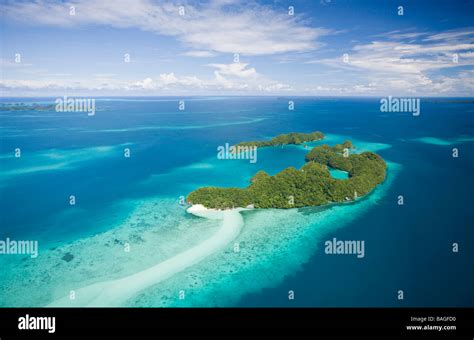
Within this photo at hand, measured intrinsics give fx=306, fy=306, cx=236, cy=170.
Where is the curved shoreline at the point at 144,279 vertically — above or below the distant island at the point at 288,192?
below

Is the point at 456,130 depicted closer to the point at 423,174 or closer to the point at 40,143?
the point at 423,174

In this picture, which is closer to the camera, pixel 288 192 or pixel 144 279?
pixel 144 279

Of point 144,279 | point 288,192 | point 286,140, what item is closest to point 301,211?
point 288,192

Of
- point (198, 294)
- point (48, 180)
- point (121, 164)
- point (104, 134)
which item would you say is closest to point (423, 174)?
point (198, 294)

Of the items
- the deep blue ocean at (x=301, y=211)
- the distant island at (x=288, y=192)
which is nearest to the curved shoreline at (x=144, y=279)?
the deep blue ocean at (x=301, y=211)

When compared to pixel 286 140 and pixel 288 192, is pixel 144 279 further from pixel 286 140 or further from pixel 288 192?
pixel 286 140

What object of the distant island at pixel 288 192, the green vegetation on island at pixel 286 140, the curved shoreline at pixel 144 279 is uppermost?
the green vegetation on island at pixel 286 140

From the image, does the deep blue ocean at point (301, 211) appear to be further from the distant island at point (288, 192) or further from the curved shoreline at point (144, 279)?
the curved shoreline at point (144, 279)

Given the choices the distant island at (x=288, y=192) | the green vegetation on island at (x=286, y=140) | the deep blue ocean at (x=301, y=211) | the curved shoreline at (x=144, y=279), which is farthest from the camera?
the green vegetation on island at (x=286, y=140)

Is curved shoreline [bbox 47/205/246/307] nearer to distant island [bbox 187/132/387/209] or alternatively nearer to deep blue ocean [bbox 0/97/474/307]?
deep blue ocean [bbox 0/97/474/307]
